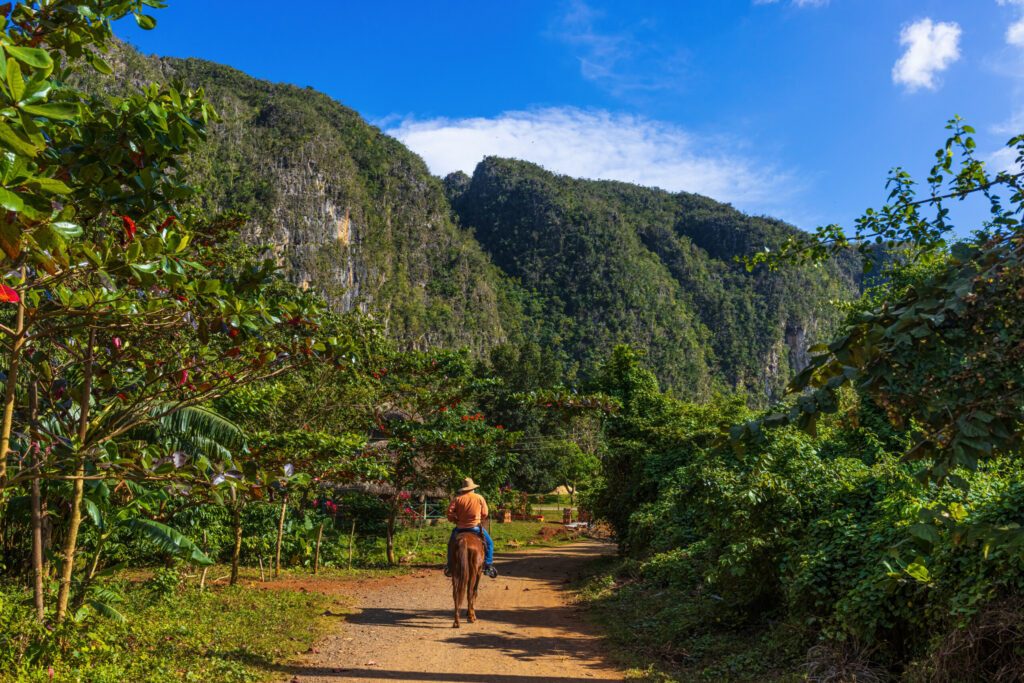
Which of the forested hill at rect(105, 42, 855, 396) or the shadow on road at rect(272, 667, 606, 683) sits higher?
the forested hill at rect(105, 42, 855, 396)

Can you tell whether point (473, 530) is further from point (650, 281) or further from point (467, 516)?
point (650, 281)

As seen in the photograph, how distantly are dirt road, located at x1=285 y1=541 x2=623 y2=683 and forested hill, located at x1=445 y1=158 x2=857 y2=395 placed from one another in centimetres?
8615

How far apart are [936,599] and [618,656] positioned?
317 cm

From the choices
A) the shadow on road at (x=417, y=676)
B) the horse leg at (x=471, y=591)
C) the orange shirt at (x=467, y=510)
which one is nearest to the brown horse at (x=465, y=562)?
the horse leg at (x=471, y=591)

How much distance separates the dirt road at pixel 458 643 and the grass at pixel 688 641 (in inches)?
13.8

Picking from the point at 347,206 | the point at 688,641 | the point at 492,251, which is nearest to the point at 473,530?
the point at 688,641

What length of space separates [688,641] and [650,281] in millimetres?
115955

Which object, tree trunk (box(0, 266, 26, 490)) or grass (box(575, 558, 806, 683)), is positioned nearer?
tree trunk (box(0, 266, 26, 490))

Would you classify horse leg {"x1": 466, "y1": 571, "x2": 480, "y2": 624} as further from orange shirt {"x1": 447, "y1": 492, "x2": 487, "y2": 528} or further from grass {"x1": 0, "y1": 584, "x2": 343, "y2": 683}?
grass {"x1": 0, "y1": 584, "x2": 343, "y2": 683}

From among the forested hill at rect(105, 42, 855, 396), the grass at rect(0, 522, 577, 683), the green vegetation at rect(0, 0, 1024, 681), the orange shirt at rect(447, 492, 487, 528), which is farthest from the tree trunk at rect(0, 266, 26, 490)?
the forested hill at rect(105, 42, 855, 396)

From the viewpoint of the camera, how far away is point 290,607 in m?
9.05

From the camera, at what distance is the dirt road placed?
5.86 metres

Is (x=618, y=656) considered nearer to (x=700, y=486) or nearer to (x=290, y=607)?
(x=700, y=486)

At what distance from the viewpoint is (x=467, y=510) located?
27.2 ft
